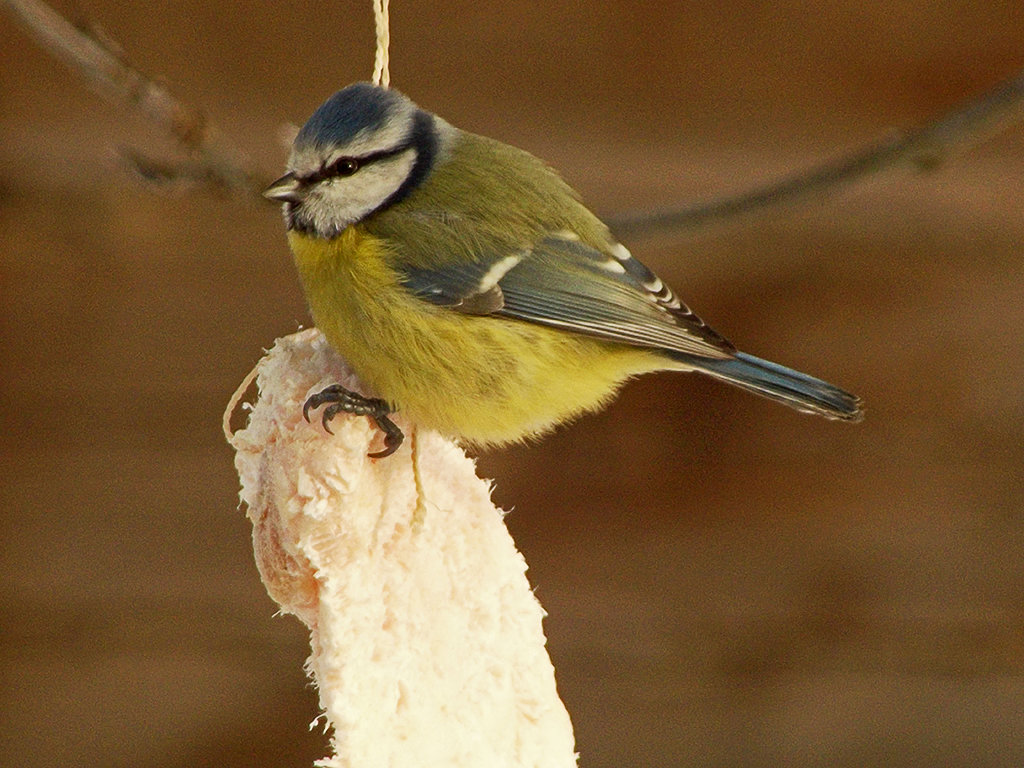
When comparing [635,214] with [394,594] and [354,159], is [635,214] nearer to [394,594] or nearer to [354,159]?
[354,159]

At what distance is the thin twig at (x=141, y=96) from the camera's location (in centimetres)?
104

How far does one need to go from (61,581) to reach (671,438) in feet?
2.78

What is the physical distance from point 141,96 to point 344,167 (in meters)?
0.18

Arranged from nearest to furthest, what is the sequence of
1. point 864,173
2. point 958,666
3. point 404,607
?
point 404,607 → point 864,173 → point 958,666

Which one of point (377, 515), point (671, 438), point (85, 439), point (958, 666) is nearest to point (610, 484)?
point (671, 438)

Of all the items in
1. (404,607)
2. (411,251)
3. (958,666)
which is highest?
(411,251)

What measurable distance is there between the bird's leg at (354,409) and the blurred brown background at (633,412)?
0.76 metres

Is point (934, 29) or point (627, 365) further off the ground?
point (934, 29)

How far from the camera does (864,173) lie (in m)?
1.09

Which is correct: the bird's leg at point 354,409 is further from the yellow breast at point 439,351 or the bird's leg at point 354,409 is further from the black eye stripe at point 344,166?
the black eye stripe at point 344,166

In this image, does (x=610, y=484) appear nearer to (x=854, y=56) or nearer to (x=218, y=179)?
(x=854, y=56)

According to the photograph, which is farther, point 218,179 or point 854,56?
point 854,56

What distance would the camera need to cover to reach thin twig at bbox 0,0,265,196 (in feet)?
3.42

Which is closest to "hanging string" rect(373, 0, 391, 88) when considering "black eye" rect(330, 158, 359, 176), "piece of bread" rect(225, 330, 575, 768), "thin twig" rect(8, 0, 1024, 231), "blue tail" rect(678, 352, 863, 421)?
"thin twig" rect(8, 0, 1024, 231)
